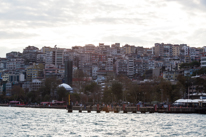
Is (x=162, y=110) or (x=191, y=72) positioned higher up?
(x=191, y=72)

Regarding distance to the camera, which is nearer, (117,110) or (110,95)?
(117,110)

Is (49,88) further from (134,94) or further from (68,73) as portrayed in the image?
(134,94)

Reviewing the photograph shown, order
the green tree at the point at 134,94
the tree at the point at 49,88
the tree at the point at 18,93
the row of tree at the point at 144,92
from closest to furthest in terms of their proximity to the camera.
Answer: the row of tree at the point at 144,92
the green tree at the point at 134,94
the tree at the point at 49,88
the tree at the point at 18,93

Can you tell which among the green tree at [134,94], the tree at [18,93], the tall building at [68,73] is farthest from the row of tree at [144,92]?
the tall building at [68,73]

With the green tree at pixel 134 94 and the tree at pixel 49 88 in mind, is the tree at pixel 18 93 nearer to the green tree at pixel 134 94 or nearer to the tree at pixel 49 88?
the tree at pixel 49 88

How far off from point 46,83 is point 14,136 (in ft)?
387

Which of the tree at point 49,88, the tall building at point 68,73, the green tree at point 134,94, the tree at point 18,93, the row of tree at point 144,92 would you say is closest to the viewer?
the row of tree at point 144,92

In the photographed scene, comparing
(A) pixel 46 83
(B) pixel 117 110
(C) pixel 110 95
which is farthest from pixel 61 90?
(B) pixel 117 110

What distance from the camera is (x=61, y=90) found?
143625 millimetres

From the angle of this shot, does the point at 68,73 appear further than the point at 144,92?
Yes

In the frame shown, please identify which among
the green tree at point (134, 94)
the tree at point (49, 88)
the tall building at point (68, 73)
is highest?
the tall building at point (68, 73)

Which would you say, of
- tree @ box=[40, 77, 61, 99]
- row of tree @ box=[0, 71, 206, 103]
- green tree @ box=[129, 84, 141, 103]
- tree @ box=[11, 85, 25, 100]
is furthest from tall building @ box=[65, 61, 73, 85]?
green tree @ box=[129, 84, 141, 103]

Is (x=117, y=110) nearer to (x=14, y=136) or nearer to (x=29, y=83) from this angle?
(x=14, y=136)

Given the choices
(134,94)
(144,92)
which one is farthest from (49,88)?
(144,92)
